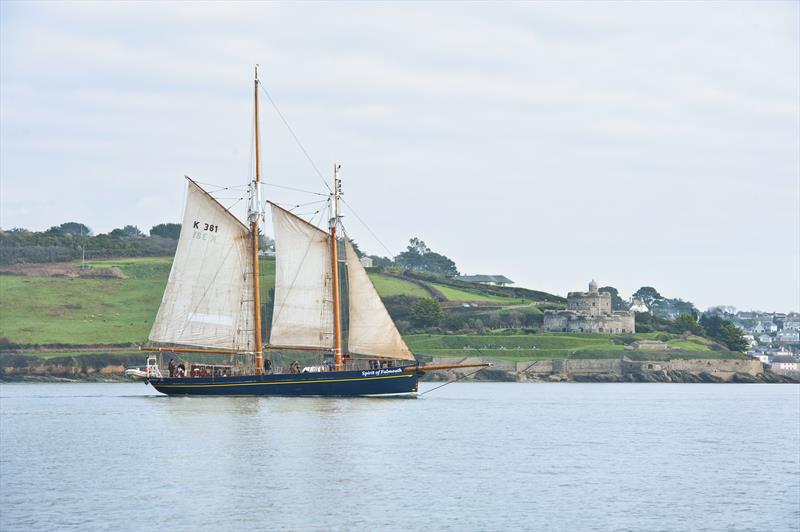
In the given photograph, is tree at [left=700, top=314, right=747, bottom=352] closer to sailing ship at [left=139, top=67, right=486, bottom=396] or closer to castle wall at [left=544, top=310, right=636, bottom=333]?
castle wall at [left=544, top=310, right=636, bottom=333]

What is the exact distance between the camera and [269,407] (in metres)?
68.8

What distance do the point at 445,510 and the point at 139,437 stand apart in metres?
22.3

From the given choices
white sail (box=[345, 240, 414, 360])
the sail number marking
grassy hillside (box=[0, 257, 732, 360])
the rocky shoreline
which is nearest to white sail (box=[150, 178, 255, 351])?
the sail number marking

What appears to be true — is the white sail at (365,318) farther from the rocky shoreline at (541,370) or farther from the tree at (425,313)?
the tree at (425,313)

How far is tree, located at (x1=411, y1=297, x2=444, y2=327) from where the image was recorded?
160 meters

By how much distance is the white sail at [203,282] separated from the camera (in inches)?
3034

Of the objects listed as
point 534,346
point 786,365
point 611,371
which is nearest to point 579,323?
point 534,346

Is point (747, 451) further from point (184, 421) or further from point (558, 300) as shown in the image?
point (558, 300)

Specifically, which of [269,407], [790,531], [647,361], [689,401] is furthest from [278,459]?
[647,361]

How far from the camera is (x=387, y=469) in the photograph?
42.5 metres

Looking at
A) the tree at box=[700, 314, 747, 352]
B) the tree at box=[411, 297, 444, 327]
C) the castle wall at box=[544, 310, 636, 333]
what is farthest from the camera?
the tree at box=[700, 314, 747, 352]

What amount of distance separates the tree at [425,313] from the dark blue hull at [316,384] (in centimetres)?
8008

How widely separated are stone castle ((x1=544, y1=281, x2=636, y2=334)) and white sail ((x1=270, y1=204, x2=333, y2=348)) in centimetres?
9435

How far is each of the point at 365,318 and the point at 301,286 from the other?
5.00 m
